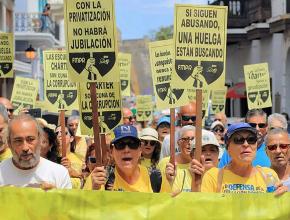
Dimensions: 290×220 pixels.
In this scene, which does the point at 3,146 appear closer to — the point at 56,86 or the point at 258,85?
the point at 56,86

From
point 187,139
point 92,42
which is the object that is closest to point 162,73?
point 187,139

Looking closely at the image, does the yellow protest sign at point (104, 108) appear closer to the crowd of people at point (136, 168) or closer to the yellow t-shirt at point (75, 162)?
the crowd of people at point (136, 168)

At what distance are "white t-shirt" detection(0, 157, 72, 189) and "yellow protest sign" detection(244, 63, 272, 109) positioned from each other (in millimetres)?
6894

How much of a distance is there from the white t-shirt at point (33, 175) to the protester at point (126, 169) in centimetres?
25

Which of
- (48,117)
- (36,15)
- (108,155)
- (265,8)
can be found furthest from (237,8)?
(108,155)

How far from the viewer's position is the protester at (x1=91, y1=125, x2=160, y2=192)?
5148 mm


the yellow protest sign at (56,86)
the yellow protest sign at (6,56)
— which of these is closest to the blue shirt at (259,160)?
the yellow protest sign at (56,86)

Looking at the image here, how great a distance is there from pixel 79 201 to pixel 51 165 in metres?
0.41

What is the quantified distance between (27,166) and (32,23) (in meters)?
33.4

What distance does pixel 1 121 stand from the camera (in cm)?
618

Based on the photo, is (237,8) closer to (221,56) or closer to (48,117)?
(48,117)

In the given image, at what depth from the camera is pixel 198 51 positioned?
18.4 ft

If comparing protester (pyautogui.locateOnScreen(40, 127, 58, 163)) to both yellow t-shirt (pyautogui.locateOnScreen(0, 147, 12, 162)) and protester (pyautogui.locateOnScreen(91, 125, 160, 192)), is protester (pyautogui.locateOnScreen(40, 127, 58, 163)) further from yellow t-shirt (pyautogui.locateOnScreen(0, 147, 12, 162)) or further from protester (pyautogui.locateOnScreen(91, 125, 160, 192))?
protester (pyautogui.locateOnScreen(91, 125, 160, 192))

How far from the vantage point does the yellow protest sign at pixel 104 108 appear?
247 inches
